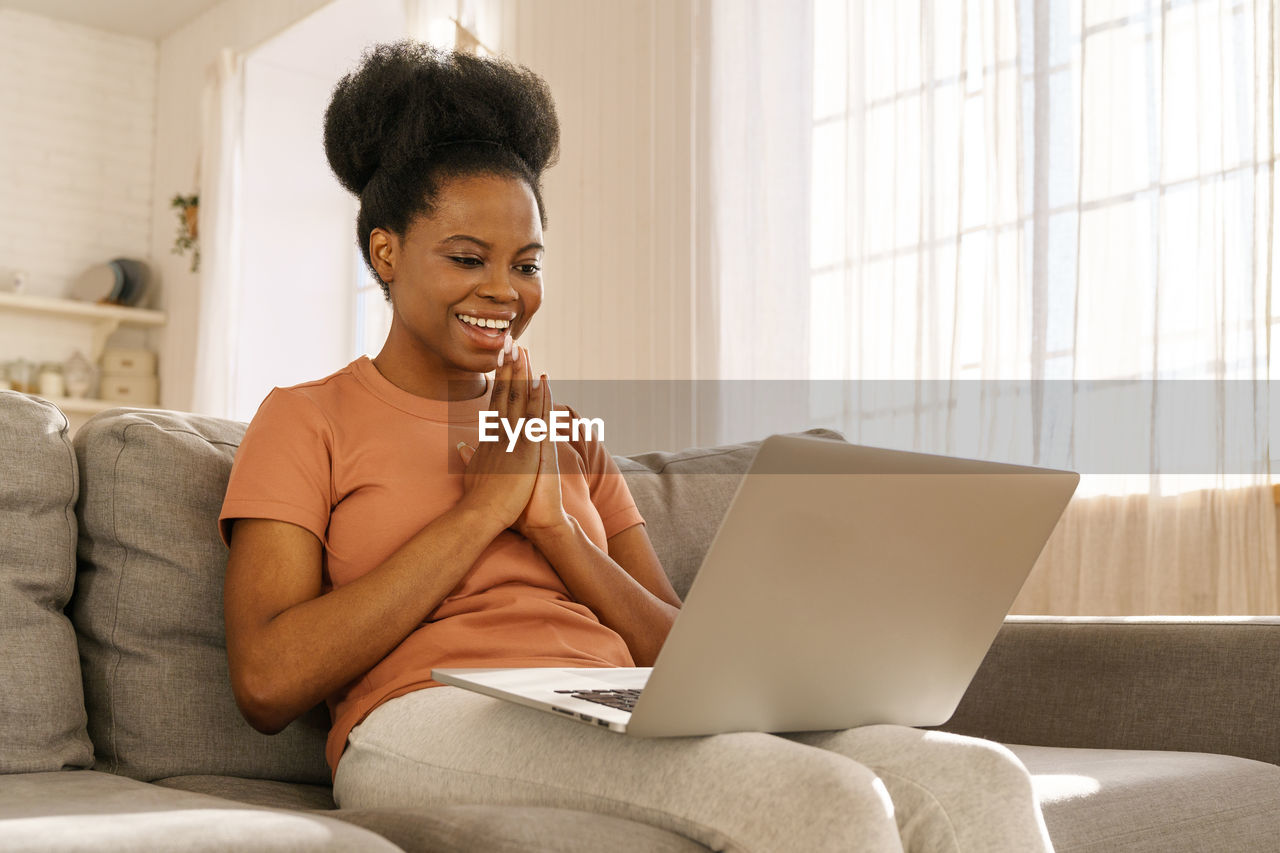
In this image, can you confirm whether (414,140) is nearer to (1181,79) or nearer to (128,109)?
(1181,79)

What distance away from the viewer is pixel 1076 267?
252 cm

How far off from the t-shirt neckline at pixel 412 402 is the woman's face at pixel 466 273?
4 centimetres

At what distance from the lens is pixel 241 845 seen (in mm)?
751

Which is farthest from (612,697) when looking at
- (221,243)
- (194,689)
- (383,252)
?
(221,243)

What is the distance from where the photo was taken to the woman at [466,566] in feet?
3.02

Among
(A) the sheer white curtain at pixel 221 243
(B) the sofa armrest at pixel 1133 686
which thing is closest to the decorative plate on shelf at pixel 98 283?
(A) the sheer white curtain at pixel 221 243

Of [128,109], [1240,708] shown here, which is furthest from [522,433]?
[128,109]

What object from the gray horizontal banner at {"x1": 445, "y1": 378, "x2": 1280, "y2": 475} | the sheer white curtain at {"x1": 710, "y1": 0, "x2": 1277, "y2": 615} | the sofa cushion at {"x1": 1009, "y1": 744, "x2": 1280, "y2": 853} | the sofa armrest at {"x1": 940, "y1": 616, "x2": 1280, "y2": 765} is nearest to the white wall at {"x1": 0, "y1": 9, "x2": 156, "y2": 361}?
the gray horizontal banner at {"x1": 445, "y1": 378, "x2": 1280, "y2": 475}

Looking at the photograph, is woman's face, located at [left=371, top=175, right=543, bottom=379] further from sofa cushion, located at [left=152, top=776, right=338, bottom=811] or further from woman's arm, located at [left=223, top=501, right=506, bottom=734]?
sofa cushion, located at [left=152, top=776, right=338, bottom=811]

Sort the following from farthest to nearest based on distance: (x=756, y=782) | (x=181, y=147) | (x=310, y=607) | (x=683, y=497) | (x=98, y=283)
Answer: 1. (x=181, y=147)
2. (x=98, y=283)
3. (x=683, y=497)
4. (x=310, y=607)
5. (x=756, y=782)

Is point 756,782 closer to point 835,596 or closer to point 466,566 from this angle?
point 835,596

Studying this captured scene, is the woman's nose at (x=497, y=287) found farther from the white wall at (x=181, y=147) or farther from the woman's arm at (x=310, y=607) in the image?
the white wall at (x=181, y=147)

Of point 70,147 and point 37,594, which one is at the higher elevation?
point 70,147

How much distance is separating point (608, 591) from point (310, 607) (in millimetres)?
338
